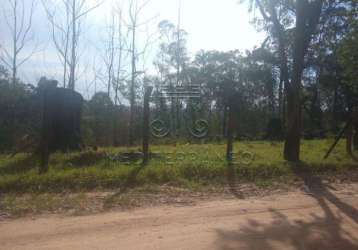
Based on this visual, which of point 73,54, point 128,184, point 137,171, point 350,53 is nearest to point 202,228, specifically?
point 128,184

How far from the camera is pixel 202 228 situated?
195 inches

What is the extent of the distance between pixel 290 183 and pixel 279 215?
3124 mm

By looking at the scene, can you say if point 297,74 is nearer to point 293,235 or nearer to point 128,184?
point 128,184

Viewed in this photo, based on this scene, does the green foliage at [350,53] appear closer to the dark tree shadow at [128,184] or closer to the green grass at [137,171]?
the green grass at [137,171]

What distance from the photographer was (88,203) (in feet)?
20.9

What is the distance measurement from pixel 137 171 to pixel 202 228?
4.12 m

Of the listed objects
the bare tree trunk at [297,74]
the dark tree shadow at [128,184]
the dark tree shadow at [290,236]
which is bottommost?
the dark tree shadow at [290,236]

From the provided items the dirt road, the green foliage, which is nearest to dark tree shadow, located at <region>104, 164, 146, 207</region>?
the dirt road

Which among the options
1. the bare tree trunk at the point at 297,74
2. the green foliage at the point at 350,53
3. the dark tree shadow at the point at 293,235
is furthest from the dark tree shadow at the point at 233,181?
the green foliage at the point at 350,53

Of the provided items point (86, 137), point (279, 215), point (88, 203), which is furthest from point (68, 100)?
point (279, 215)

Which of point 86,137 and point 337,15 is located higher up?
point 337,15

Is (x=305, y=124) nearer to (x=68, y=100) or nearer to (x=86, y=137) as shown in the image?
(x=86, y=137)

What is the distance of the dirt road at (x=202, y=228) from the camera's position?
172 inches

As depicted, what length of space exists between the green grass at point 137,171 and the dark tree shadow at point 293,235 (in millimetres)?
2896
